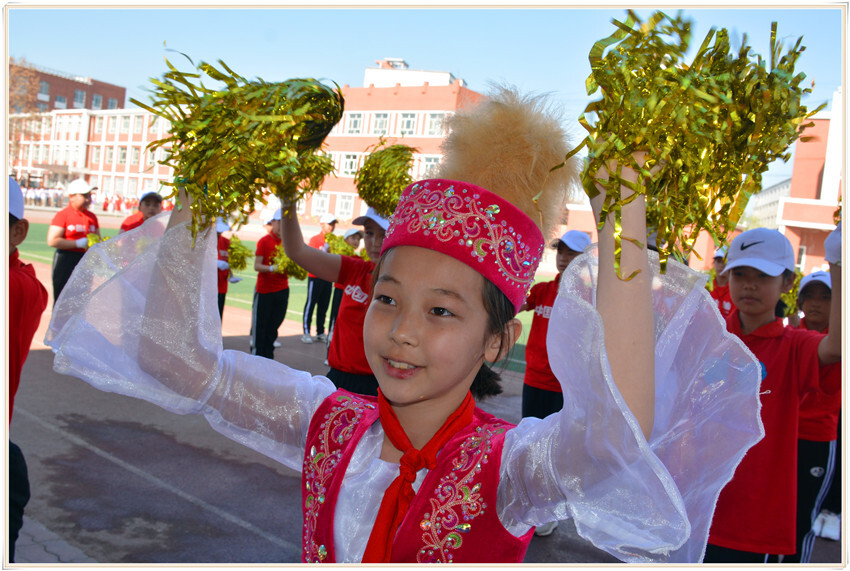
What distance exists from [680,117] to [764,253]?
2562mm

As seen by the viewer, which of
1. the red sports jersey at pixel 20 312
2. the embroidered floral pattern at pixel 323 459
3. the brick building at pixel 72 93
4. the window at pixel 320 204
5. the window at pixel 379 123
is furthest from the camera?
the brick building at pixel 72 93

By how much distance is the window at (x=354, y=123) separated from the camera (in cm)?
4631

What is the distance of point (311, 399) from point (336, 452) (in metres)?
0.18

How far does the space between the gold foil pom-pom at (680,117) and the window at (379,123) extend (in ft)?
141

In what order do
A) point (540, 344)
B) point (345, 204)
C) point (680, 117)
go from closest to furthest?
1. point (680, 117)
2. point (540, 344)
3. point (345, 204)

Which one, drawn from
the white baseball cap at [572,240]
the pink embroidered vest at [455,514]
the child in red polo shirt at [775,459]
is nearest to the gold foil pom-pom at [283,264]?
the white baseball cap at [572,240]

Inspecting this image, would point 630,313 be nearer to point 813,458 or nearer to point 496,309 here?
point 496,309

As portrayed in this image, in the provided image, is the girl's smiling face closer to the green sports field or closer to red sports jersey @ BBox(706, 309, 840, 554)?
red sports jersey @ BBox(706, 309, 840, 554)

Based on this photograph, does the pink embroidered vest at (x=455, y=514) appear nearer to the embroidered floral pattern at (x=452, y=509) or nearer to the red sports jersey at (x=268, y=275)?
the embroidered floral pattern at (x=452, y=509)

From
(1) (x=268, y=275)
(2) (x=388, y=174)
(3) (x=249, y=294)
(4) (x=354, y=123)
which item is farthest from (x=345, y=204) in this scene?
(2) (x=388, y=174)

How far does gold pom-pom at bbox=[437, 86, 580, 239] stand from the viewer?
162 cm

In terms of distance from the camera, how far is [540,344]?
5.09 metres

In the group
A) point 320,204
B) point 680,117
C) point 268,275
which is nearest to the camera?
point 680,117

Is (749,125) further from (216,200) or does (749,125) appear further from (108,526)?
(108,526)
